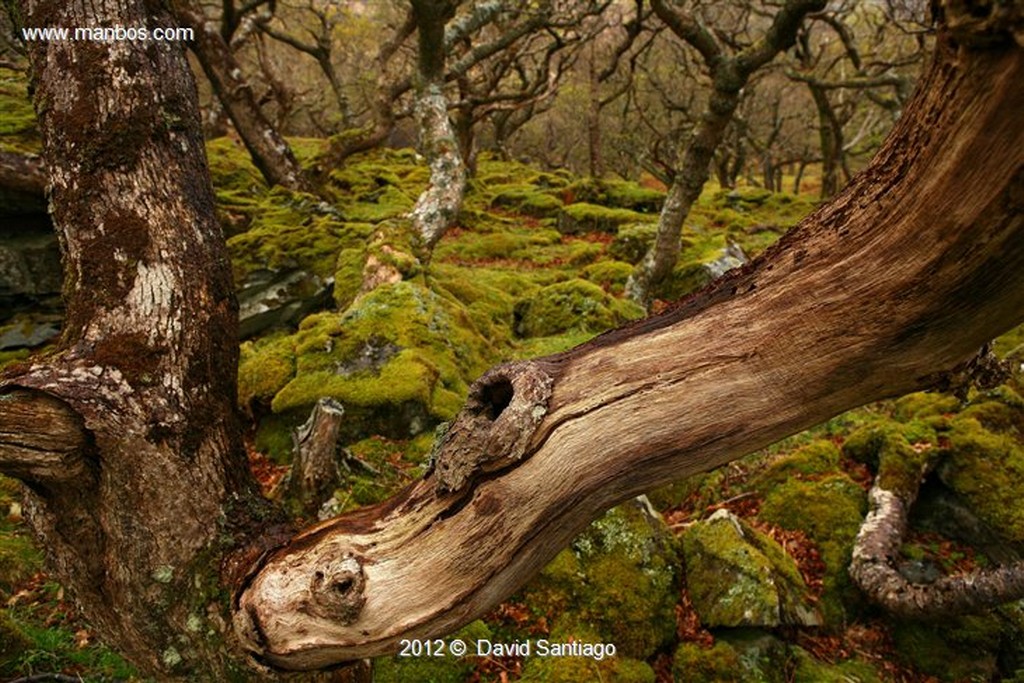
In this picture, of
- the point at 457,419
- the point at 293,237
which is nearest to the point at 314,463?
the point at 457,419

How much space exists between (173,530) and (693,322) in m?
2.27

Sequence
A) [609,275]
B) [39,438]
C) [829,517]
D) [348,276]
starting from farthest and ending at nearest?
[609,275], [348,276], [829,517], [39,438]

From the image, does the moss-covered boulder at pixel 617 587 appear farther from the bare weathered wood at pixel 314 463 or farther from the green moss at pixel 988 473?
the green moss at pixel 988 473

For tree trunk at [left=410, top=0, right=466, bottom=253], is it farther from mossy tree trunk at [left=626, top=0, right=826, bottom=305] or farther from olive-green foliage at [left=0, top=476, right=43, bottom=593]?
olive-green foliage at [left=0, top=476, right=43, bottom=593]

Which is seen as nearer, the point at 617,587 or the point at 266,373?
the point at 617,587

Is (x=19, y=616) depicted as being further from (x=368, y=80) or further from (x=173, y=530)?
(x=368, y=80)

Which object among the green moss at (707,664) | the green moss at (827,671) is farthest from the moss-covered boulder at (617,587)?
the green moss at (827,671)

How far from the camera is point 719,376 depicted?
1830mm

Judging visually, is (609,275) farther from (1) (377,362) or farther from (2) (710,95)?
(1) (377,362)

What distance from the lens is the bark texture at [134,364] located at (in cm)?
240

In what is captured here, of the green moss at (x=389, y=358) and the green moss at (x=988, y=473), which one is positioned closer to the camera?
the green moss at (x=988, y=473)

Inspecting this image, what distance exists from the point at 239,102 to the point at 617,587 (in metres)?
10.8

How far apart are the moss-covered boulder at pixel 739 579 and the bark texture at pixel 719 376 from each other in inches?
99.6

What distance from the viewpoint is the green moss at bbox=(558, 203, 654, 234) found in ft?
51.9
